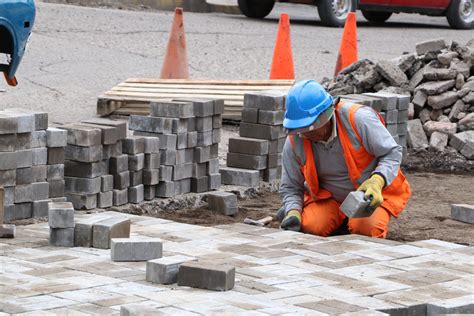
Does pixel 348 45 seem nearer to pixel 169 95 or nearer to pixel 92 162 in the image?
pixel 169 95

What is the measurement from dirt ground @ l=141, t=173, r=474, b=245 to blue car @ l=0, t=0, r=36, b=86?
1.83 metres

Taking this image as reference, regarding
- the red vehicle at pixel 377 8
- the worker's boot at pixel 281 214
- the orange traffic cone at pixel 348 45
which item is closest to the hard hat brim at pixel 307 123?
the worker's boot at pixel 281 214

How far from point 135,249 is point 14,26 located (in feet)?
5.63

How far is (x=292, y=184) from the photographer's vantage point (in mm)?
8172

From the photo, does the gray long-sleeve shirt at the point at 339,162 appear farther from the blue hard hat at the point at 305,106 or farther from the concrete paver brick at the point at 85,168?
the concrete paver brick at the point at 85,168

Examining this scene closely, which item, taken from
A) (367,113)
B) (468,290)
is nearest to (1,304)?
(468,290)

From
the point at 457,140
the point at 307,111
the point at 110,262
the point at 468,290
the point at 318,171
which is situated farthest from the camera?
the point at 457,140

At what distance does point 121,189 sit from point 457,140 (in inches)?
171

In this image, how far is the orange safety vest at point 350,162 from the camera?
25.4 feet

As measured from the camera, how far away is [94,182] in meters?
8.42

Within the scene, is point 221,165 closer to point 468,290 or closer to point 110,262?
point 110,262

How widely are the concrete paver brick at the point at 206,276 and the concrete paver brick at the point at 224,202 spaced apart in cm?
281

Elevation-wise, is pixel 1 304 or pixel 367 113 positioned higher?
pixel 367 113

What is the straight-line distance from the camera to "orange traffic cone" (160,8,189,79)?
13102mm
